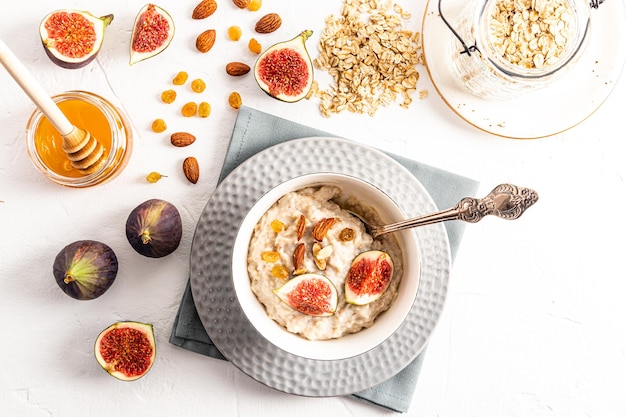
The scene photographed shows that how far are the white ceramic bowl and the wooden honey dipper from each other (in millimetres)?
540

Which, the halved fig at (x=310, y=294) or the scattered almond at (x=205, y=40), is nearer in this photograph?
the halved fig at (x=310, y=294)

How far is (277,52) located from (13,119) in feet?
2.77

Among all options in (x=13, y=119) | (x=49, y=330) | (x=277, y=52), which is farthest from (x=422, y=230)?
(x=13, y=119)

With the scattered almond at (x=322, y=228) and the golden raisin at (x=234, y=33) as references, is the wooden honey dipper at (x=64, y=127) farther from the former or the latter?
the scattered almond at (x=322, y=228)

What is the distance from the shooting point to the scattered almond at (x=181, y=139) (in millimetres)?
1739

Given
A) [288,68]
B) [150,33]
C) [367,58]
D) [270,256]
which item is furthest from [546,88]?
[150,33]

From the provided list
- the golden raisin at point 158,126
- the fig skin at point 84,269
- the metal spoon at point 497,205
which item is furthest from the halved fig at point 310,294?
the golden raisin at point 158,126

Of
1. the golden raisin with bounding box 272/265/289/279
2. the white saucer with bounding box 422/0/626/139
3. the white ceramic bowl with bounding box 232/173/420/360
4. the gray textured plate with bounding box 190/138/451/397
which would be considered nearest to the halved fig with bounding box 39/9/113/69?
the gray textured plate with bounding box 190/138/451/397

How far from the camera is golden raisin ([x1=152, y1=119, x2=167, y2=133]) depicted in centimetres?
175

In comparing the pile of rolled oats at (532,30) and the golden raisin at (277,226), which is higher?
the pile of rolled oats at (532,30)

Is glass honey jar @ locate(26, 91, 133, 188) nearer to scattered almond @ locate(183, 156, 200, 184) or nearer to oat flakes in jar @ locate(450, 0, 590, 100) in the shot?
scattered almond @ locate(183, 156, 200, 184)

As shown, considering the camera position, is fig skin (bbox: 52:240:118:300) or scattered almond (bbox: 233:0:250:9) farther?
scattered almond (bbox: 233:0:250:9)

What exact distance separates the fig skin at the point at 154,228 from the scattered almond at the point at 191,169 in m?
0.11

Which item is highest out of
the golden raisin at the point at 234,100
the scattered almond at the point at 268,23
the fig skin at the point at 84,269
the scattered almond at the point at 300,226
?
the scattered almond at the point at 268,23
